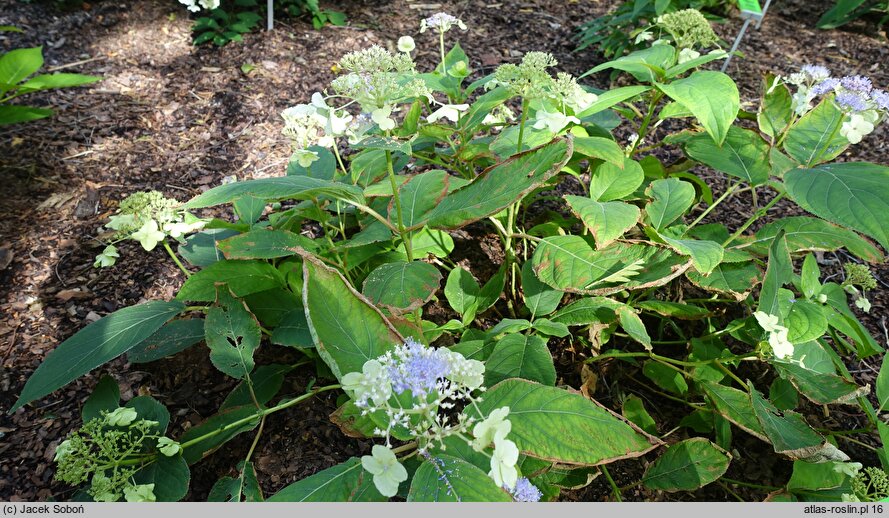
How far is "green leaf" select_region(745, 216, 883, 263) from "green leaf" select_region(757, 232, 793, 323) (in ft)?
0.43

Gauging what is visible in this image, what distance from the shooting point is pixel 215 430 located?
129 cm

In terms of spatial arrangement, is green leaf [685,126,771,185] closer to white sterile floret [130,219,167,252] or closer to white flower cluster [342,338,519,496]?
white flower cluster [342,338,519,496]

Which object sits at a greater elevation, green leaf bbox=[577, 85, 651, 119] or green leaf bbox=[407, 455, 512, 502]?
green leaf bbox=[577, 85, 651, 119]

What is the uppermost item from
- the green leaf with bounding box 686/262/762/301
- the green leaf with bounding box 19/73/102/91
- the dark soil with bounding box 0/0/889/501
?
the green leaf with bounding box 686/262/762/301

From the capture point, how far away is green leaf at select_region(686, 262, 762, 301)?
1.46 m

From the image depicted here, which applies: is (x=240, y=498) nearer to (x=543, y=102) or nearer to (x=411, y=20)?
(x=543, y=102)

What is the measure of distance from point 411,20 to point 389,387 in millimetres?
3147

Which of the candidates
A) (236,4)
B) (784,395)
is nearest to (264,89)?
(236,4)

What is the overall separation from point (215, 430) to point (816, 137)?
5.57 ft

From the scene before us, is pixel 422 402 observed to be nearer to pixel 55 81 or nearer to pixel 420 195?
pixel 420 195

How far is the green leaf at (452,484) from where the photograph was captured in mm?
851

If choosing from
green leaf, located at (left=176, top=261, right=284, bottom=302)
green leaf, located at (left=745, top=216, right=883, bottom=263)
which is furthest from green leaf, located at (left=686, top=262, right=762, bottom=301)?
green leaf, located at (left=176, top=261, right=284, bottom=302)

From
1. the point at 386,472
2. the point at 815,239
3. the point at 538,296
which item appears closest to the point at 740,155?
the point at 815,239

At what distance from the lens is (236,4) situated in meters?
3.25
